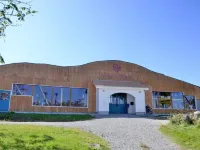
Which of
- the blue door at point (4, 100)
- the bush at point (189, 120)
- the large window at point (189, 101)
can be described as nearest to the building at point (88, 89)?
the blue door at point (4, 100)

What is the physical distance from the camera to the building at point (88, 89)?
76.1 ft

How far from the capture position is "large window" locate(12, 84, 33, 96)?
23.2 m

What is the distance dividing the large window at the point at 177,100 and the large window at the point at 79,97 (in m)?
11.5

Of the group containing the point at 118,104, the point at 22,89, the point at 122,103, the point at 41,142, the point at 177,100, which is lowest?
the point at 41,142

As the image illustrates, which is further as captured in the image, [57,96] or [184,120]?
[57,96]

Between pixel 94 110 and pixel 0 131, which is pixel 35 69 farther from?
pixel 0 131

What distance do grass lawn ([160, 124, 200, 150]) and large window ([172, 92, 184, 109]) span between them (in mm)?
15265

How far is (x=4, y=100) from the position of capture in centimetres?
2264

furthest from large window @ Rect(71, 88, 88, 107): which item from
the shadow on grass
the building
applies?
the shadow on grass

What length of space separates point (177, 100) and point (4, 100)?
20.2 m

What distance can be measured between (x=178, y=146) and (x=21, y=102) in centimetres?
1668

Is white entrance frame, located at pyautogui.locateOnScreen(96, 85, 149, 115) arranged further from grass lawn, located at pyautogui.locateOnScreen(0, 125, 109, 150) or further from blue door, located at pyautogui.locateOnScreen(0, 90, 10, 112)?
grass lawn, located at pyautogui.locateOnScreen(0, 125, 109, 150)

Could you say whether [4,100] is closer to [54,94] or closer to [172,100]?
[54,94]

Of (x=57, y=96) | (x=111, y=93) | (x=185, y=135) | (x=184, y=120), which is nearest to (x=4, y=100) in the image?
(x=57, y=96)
